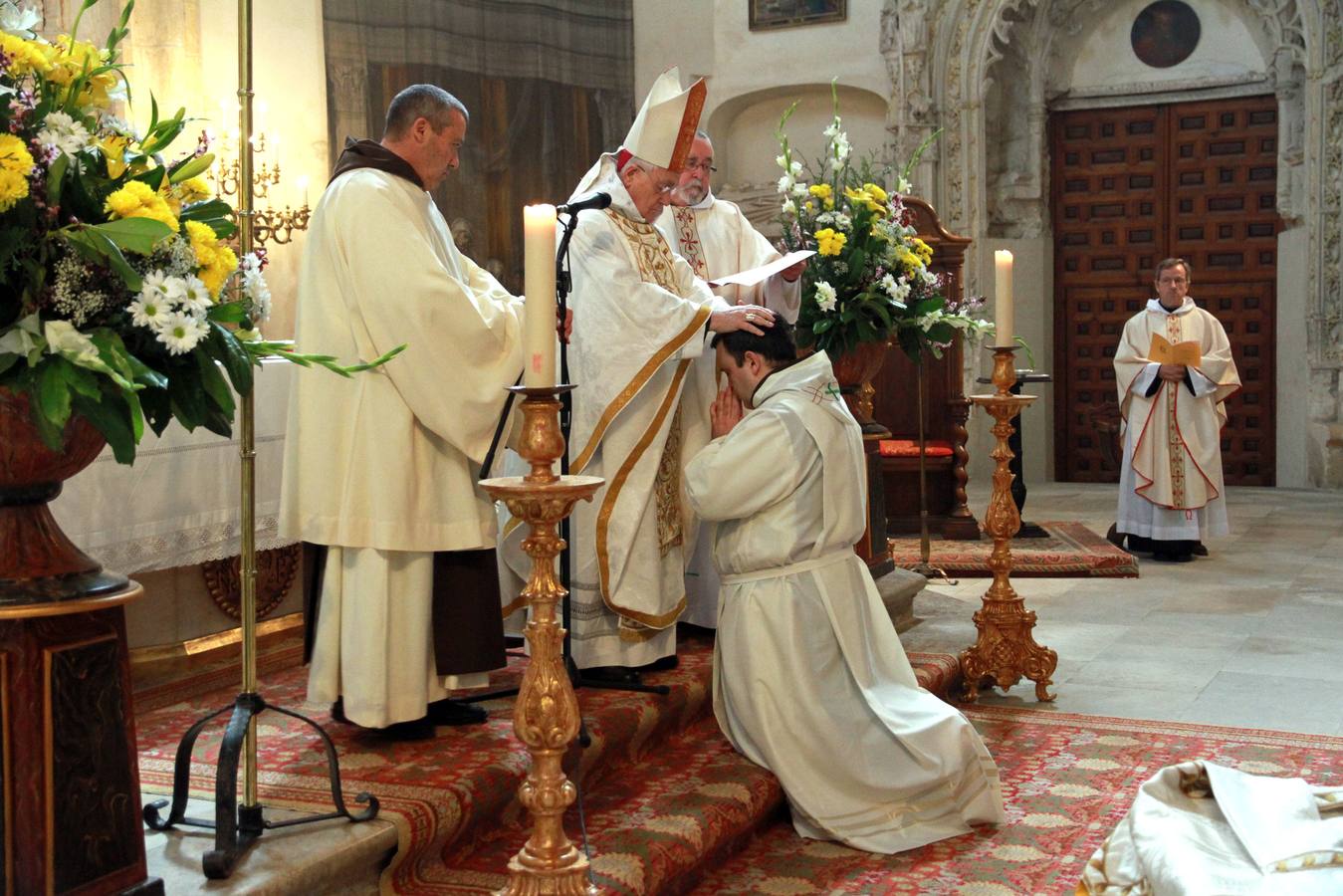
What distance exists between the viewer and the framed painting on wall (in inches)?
501

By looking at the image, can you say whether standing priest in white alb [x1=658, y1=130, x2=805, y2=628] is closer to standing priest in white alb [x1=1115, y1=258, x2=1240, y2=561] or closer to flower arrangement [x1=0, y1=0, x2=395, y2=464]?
flower arrangement [x1=0, y1=0, x2=395, y2=464]

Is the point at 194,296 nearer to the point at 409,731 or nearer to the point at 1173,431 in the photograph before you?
the point at 409,731

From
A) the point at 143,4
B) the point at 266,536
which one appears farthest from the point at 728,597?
the point at 143,4

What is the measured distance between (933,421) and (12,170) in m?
7.75

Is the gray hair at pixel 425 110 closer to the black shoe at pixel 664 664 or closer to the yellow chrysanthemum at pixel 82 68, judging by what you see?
the yellow chrysanthemum at pixel 82 68

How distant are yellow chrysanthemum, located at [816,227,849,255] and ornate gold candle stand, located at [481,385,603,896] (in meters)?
3.45

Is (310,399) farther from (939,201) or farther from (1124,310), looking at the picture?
(1124,310)

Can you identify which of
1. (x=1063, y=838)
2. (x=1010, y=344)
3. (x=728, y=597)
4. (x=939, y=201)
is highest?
(x=939, y=201)

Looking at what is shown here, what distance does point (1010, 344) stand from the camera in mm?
4988

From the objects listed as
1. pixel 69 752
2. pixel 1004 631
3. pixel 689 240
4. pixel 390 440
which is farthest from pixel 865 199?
pixel 69 752

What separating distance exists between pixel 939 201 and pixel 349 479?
982 cm

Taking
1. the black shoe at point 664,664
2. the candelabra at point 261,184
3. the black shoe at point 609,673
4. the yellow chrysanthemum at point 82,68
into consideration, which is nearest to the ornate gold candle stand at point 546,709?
the yellow chrysanthemum at point 82,68

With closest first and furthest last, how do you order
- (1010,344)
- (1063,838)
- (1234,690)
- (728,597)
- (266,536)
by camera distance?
(1063,838) → (728,597) → (266,536) → (1010,344) → (1234,690)

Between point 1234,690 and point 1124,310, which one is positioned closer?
point 1234,690
